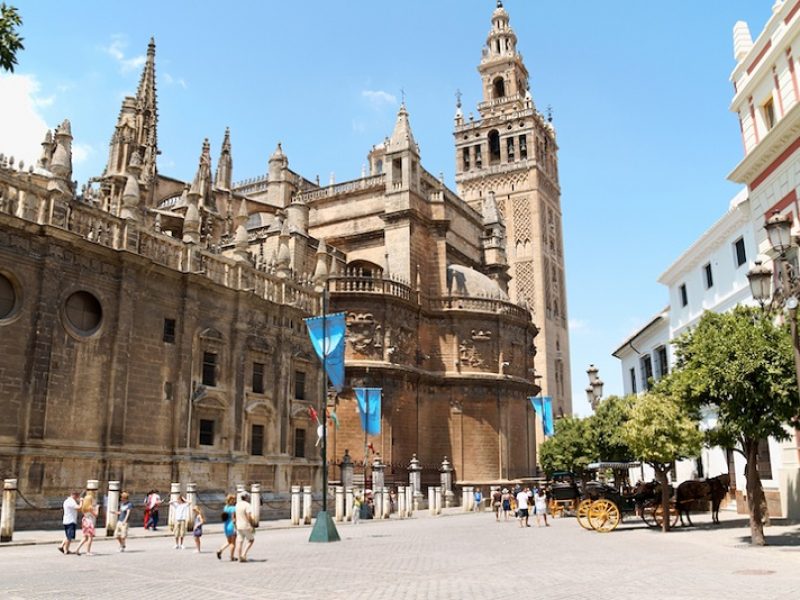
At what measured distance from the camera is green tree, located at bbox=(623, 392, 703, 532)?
16969 millimetres

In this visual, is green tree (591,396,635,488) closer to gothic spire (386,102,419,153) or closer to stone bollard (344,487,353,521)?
stone bollard (344,487,353,521)

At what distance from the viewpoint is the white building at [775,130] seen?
17609mm

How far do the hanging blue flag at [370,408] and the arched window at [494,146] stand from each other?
140ft

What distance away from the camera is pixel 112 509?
17.6m

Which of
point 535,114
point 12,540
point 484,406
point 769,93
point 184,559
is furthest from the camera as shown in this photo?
point 535,114

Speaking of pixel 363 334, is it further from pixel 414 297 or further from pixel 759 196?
pixel 759 196

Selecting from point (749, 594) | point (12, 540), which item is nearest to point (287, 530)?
point (12, 540)

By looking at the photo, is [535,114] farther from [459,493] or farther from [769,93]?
[769,93]

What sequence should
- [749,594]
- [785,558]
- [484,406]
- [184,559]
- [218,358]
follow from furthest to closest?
1. [484,406]
2. [218,358]
3. [184,559]
4. [785,558]
5. [749,594]

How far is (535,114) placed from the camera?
66.7 meters

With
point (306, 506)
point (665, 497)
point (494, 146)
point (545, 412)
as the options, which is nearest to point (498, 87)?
point (494, 146)

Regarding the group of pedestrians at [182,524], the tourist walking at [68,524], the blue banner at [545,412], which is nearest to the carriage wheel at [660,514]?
the group of pedestrians at [182,524]

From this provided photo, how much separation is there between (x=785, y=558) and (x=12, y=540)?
1524 centimetres

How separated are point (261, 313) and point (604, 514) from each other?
13.5m
